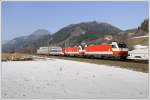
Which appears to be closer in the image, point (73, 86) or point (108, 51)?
point (73, 86)

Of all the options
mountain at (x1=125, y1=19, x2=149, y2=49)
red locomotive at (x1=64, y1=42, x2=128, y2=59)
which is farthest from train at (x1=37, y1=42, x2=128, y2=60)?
mountain at (x1=125, y1=19, x2=149, y2=49)

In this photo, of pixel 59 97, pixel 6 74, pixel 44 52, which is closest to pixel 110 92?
pixel 59 97

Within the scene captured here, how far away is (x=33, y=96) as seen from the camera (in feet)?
31.2

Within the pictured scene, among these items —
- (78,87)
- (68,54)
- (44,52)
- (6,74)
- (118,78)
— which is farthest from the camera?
(44,52)

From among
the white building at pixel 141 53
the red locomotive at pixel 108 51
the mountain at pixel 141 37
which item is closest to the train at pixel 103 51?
the red locomotive at pixel 108 51

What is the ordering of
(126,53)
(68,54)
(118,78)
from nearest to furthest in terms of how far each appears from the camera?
(118,78) → (126,53) → (68,54)

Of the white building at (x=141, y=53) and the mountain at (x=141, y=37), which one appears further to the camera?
the mountain at (x=141, y=37)

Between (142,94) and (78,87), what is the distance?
2.56 m

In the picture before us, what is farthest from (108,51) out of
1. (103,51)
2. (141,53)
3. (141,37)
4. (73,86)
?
(141,37)

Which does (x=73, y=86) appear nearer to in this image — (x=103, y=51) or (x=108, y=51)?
(x=108, y=51)

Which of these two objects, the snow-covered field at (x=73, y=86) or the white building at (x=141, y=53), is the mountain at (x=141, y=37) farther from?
the snow-covered field at (x=73, y=86)

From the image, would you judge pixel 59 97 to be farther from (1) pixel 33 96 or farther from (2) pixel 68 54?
(2) pixel 68 54

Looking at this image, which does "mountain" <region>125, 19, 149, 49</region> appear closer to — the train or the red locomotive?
the train

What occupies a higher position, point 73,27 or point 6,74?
point 73,27
